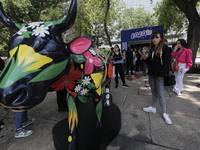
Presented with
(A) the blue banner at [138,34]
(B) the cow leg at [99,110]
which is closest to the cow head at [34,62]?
(B) the cow leg at [99,110]

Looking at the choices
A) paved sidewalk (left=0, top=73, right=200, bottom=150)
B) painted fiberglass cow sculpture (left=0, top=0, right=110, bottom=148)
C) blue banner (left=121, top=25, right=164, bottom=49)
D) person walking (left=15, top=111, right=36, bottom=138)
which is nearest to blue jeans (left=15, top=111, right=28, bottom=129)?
person walking (left=15, top=111, right=36, bottom=138)

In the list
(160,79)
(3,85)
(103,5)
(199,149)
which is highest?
(103,5)

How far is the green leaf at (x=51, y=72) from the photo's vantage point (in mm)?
1058

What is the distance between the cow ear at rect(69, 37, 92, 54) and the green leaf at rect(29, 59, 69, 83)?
16 cm

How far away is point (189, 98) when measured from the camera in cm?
384

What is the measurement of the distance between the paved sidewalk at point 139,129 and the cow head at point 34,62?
1508mm

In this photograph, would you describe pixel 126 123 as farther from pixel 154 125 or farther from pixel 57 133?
pixel 57 133

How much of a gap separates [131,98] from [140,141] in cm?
198

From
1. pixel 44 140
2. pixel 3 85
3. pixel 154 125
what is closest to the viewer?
pixel 3 85

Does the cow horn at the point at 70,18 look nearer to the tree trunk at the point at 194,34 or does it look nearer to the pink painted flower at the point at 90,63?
the pink painted flower at the point at 90,63

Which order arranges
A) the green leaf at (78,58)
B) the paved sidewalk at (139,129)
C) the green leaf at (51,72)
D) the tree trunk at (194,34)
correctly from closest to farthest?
the green leaf at (51,72) → the green leaf at (78,58) → the paved sidewalk at (139,129) → the tree trunk at (194,34)

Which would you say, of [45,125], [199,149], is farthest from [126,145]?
[45,125]

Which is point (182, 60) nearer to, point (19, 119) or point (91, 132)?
point (91, 132)

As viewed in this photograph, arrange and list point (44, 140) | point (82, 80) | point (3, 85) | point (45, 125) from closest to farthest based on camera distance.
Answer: point (3, 85) → point (82, 80) → point (44, 140) → point (45, 125)
